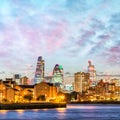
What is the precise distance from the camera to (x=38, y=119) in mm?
91875

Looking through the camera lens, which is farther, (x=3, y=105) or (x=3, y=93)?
(x=3, y=93)

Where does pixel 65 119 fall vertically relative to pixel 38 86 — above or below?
below

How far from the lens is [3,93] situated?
498ft

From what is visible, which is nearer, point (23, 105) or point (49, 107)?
point (23, 105)

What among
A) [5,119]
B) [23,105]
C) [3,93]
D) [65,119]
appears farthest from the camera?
[3,93]

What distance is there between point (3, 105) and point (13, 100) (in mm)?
25641

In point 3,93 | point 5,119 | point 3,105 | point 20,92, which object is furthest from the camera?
point 20,92

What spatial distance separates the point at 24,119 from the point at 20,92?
284 feet

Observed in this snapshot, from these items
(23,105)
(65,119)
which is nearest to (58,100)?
(23,105)

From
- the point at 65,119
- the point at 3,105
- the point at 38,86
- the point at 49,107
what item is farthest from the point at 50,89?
the point at 65,119

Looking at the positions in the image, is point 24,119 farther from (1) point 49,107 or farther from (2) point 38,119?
(1) point 49,107

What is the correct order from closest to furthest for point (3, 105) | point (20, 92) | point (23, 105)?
point (3, 105) → point (23, 105) → point (20, 92)

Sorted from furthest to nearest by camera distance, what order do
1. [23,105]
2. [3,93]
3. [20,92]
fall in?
[20,92] < [3,93] < [23,105]

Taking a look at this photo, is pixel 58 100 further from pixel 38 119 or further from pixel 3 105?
pixel 38 119
